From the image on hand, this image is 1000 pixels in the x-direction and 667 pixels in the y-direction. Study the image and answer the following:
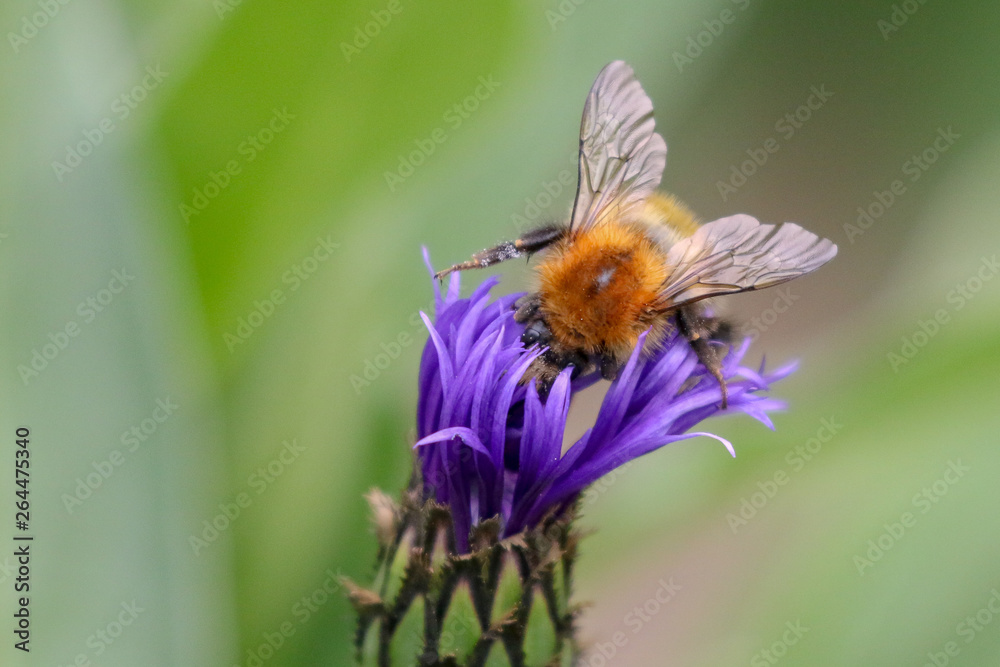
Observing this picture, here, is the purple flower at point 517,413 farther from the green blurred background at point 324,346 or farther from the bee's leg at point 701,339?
the green blurred background at point 324,346

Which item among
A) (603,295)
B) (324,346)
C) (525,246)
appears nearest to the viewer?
(603,295)

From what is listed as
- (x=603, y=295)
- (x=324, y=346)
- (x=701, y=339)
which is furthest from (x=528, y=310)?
(x=324, y=346)

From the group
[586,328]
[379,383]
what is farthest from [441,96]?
[586,328]

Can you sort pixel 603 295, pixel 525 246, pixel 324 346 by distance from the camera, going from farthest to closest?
1. pixel 324 346
2. pixel 525 246
3. pixel 603 295

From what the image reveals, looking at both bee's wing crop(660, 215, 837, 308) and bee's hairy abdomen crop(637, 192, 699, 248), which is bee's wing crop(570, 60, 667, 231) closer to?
bee's hairy abdomen crop(637, 192, 699, 248)

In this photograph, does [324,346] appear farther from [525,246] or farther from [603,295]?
[603,295]

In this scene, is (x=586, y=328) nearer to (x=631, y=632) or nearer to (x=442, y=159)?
(x=442, y=159)
